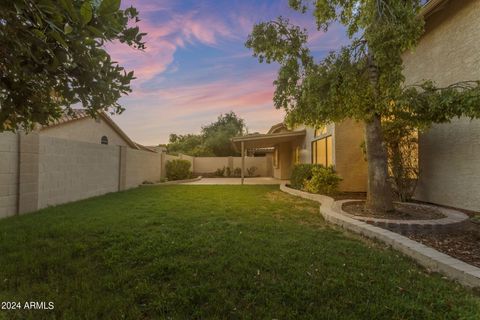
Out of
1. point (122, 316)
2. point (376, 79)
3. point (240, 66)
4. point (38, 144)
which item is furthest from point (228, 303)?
point (240, 66)

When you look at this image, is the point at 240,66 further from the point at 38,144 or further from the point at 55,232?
the point at 55,232

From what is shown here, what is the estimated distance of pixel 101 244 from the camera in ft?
14.7

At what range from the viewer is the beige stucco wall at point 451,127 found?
677 cm

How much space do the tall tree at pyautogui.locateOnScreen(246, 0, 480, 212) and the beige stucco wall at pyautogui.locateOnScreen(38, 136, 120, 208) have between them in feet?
21.0

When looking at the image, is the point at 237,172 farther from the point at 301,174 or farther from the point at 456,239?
the point at 456,239

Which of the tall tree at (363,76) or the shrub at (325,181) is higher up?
the tall tree at (363,76)

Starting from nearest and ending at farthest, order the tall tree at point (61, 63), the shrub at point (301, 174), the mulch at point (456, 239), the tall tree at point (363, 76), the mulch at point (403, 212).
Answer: the tall tree at point (61, 63)
the mulch at point (456, 239)
the tall tree at point (363, 76)
the mulch at point (403, 212)
the shrub at point (301, 174)

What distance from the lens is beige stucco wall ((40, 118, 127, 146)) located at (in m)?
12.2

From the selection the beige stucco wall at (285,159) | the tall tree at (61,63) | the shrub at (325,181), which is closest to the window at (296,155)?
the beige stucco wall at (285,159)

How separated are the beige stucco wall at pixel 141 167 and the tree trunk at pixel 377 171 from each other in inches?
427

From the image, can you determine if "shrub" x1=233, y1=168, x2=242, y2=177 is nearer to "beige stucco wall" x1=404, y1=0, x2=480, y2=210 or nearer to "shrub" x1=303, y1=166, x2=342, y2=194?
"shrub" x1=303, y1=166, x2=342, y2=194

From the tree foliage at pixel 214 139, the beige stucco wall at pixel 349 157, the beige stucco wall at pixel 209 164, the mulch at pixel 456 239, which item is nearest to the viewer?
the mulch at pixel 456 239

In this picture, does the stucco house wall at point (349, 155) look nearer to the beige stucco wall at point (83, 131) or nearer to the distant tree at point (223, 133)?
the beige stucco wall at point (83, 131)

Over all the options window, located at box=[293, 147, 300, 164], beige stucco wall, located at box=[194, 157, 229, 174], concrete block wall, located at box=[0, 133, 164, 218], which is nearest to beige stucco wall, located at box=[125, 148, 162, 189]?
concrete block wall, located at box=[0, 133, 164, 218]
